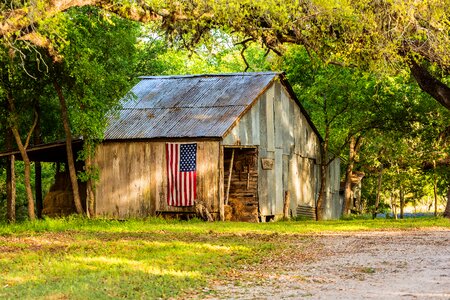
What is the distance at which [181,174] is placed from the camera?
3012cm

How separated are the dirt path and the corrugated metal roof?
445 inches

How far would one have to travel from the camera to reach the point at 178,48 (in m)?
23.2

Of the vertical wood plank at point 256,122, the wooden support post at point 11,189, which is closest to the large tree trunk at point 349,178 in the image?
the vertical wood plank at point 256,122

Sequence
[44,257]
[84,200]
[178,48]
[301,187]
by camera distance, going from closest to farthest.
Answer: [44,257], [178,48], [84,200], [301,187]

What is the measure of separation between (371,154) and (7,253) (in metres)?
29.1

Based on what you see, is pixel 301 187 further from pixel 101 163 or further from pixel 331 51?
pixel 331 51

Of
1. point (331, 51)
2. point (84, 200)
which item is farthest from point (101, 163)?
point (331, 51)

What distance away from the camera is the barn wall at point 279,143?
3139 cm

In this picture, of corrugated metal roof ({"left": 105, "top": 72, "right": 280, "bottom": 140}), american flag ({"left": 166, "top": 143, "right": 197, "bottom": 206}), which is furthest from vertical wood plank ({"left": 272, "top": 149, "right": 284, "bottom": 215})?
american flag ({"left": 166, "top": 143, "right": 197, "bottom": 206})

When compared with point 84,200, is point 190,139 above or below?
above

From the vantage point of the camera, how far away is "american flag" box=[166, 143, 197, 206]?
2998 cm

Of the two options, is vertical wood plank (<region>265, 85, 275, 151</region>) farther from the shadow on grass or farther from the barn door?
the shadow on grass

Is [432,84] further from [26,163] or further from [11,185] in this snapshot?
[11,185]

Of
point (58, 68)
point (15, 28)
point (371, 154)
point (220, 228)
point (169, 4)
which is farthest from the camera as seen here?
point (371, 154)
